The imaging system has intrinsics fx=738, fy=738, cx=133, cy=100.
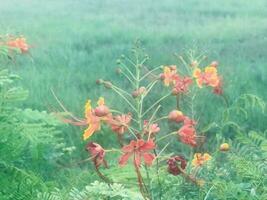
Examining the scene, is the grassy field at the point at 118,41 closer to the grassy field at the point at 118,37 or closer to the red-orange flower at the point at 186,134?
the grassy field at the point at 118,37

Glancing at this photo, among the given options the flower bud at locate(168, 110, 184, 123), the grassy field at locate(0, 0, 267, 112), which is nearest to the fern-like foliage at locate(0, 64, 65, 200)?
the flower bud at locate(168, 110, 184, 123)

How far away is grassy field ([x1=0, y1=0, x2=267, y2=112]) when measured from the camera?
11.9 ft

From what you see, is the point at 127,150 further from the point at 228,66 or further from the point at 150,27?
the point at 150,27

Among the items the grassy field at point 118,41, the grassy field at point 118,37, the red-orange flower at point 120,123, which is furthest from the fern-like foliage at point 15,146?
the grassy field at point 118,37

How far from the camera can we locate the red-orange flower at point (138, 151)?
59.2 inches

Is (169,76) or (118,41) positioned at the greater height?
(169,76)

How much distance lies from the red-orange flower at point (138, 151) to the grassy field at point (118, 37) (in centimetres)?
184

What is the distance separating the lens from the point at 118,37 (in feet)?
13.9

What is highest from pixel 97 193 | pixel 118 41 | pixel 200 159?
pixel 97 193

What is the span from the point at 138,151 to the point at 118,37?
278 centimetres

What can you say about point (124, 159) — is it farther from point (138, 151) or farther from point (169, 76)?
point (169, 76)

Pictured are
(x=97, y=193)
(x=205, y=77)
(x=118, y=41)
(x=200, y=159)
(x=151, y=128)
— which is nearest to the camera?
(x=97, y=193)

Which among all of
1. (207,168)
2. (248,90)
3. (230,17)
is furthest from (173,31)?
(207,168)

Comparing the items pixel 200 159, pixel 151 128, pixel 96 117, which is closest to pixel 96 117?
pixel 96 117
